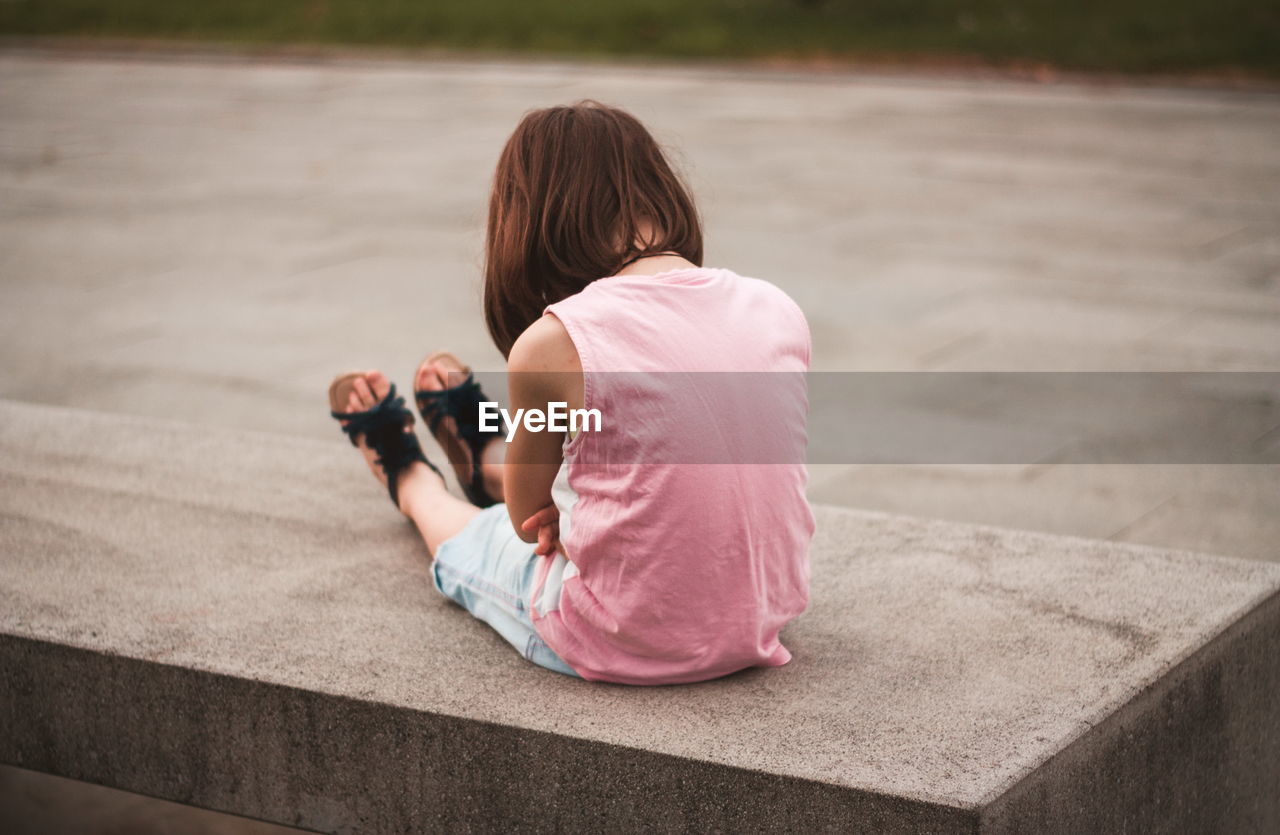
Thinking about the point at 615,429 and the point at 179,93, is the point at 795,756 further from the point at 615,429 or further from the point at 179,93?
the point at 179,93

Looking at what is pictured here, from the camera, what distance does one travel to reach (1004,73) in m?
17.0

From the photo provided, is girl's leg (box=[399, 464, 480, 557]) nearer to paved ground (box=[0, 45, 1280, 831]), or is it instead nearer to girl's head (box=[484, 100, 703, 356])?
girl's head (box=[484, 100, 703, 356])

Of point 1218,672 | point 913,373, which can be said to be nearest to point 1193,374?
point 913,373

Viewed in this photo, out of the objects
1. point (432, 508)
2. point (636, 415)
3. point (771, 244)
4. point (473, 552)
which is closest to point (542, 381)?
point (636, 415)

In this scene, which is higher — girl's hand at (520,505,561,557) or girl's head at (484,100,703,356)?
girl's head at (484,100,703,356)

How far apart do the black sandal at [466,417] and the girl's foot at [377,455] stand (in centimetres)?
8

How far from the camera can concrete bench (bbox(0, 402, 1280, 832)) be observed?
2572 mm

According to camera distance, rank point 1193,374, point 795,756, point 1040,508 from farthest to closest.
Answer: point 1193,374 < point 1040,508 < point 795,756

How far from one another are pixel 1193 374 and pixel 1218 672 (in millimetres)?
3367

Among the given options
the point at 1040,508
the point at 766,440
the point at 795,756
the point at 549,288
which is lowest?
the point at 1040,508

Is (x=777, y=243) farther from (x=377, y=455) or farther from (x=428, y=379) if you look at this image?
(x=377, y=455)

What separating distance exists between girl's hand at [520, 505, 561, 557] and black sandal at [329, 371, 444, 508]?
94 centimetres

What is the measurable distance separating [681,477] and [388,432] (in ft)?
4.53

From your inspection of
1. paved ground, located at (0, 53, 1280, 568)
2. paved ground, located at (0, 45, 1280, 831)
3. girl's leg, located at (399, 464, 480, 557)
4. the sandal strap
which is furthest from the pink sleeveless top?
the sandal strap
